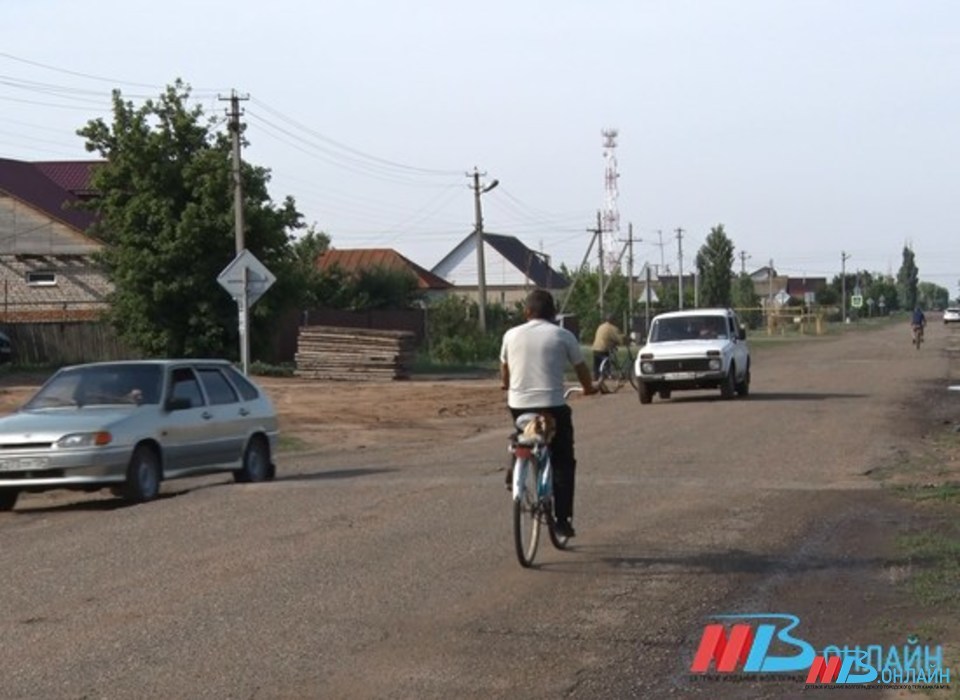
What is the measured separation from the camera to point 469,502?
14648 mm

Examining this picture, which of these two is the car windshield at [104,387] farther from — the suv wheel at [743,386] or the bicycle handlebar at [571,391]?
the suv wheel at [743,386]

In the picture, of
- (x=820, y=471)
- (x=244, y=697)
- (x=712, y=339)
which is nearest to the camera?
(x=244, y=697)

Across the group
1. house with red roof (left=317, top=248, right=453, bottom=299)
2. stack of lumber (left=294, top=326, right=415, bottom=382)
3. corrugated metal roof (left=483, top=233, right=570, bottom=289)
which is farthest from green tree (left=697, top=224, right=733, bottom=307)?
stack of lumber (left=294, top=326, right=415, bottom=382)

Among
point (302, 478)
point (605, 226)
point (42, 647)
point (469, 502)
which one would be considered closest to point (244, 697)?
point (42, 647)

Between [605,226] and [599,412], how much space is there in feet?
262

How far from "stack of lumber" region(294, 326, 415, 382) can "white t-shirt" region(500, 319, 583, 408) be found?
3471cm

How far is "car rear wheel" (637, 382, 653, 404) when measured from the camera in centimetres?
3125

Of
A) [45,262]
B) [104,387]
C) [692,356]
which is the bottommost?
[692,356]

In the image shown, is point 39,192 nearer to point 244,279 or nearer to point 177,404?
point 244,279

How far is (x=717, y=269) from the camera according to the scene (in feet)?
366

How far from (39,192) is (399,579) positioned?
54.1m

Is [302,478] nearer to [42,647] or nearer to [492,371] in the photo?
[42,647]

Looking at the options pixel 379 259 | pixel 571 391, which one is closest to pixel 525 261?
pixel 379 259

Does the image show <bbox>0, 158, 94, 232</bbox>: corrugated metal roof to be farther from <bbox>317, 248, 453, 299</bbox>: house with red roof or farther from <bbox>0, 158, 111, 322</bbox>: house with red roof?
<bbox>317, 248, 453, 299</bbox>: house with red roof
